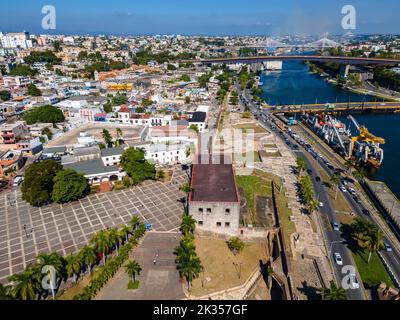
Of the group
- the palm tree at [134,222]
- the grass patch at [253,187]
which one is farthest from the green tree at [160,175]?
the palm tree at [134,222]

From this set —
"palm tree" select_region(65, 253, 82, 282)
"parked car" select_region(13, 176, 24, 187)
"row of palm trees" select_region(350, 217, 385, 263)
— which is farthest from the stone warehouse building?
"parked car" select_region(13, 176, 24, 187)

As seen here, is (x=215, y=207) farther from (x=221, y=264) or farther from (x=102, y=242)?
(x=102, y=242)

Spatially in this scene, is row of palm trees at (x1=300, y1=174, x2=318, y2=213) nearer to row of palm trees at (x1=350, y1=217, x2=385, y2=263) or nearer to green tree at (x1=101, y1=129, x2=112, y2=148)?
row of palm trees at (x1=350, y1=217, x2=385, y2=263)

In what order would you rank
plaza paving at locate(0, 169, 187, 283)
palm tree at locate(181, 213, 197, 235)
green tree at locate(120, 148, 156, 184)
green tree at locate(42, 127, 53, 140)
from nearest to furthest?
1. plaza paving at locate(0, 169, 187, 283)
2. palm tree at locate(181, 213, 197, 235)
3. green tree at locate(120, 148, 156, 184)
4. green tree at locate(42, 127, 53, 140)

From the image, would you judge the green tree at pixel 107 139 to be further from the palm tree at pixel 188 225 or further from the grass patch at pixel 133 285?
the grass patch at pixel 133 285

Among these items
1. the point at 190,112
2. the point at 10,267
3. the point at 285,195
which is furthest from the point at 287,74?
the point at 10,267
